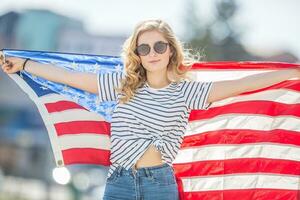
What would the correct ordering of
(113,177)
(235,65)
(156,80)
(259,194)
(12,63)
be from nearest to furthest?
(113,177)
(156,80)
(12,63)
(259,194)
(235,65)

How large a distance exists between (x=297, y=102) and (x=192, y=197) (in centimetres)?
117

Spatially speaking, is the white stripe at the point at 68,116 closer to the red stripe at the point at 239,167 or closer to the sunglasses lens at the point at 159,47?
the red stripe at the point at 239,167

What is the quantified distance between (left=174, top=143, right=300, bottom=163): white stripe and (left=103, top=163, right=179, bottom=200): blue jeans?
989mm

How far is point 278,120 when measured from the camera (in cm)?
653

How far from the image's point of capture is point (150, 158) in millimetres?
5523

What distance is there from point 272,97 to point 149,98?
1.32 metres

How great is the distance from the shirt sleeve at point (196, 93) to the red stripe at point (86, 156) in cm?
91

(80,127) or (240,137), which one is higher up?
(80,127)

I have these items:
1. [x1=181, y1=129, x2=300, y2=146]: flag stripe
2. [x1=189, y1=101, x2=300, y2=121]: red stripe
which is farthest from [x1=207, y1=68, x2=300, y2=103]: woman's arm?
[x1=181, y1=129, x2=300, y2=146]: flag stripe

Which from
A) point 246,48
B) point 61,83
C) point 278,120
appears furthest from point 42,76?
point 246,48

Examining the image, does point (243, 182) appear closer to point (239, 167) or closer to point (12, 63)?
point (239, 167)

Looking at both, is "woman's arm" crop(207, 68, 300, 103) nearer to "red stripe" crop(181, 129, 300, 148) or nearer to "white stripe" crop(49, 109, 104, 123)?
"red stripe" crop(181, 129, 300, 148)

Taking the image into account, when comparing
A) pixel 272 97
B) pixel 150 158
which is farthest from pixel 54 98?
pixel 272 97

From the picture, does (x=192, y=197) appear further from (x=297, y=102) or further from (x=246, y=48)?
(x=246, y=48)
